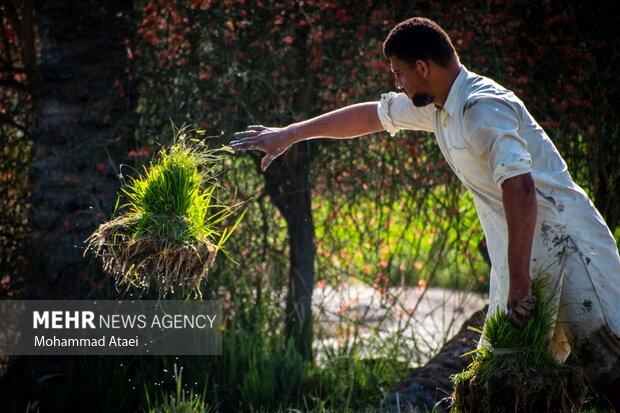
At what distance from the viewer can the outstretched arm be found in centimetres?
396

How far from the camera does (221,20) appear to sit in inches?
223

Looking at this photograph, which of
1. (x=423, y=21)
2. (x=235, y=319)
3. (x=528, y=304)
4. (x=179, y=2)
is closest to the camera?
(x=528, y=304)

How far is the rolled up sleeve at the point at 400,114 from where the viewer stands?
152 inches

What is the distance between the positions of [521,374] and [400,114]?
128 cm

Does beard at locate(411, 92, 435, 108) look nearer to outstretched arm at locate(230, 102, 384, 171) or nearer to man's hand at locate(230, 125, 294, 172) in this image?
outstretched arm at locate(230, 102, 384, 171)

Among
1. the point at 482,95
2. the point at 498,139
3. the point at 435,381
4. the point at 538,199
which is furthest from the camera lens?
the point at 435,381

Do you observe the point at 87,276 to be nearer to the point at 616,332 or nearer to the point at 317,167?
the point at 317,167

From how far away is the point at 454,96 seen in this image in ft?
11.2

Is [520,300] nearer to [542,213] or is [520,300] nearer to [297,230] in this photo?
[542,213]

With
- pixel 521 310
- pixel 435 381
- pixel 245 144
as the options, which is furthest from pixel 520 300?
pixel 435 381

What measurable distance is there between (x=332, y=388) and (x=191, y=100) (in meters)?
2.04

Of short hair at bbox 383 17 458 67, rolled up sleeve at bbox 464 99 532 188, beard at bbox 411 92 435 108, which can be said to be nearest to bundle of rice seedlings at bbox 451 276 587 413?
rolled up sleeve at bbox 464 99 532 188

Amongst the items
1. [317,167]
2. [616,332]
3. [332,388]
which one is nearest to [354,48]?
[317,167]

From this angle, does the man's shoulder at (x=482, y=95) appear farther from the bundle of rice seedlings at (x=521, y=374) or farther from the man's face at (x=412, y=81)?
the bundle of rice seedlings at (x=521, y=374)
